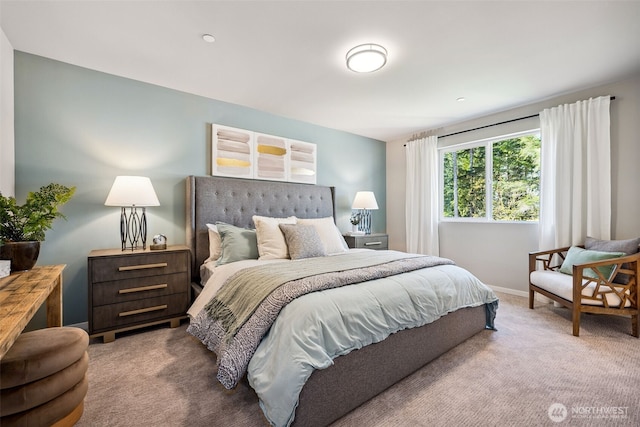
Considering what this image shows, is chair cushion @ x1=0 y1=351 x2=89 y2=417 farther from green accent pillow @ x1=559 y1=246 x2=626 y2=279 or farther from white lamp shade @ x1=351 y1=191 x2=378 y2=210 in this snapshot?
green accent pillow @ x1=559 y1=246 x2=626 y2=279

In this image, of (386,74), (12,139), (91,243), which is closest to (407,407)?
(386,74)

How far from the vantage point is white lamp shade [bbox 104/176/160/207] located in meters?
2.44

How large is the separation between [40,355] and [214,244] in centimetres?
169

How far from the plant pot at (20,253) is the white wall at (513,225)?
182 inches

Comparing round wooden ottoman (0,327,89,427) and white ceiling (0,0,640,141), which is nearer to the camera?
round wooden ottoman (0,327,89,427)

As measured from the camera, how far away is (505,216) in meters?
3.88

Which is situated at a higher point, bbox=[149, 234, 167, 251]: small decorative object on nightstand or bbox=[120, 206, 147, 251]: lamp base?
bbox=[120, 206, 147, 251]: lamp base

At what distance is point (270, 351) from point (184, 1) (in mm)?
2189

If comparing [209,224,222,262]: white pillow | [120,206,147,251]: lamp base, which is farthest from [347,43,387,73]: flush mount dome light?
[120,206,147,251]: lamp base

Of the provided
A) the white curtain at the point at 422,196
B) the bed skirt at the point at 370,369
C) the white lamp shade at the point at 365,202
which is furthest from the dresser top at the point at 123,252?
the white curtain at the point at 422,196

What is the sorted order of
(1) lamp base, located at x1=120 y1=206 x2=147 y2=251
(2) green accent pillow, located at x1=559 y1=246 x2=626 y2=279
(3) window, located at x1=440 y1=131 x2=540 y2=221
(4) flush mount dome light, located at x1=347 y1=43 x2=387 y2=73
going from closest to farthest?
(4) flush mount dome light, located at x1=347 y1=43 x2=387 y2=73 < (2) green accent pillow, located at x1=559 y1=246 x2=626 y2=279 < (1) lamp base, located at x1=120 y1=206 x2=147 y2=251 < (3) window, located at x1=440 y1=131 x2=540 y2=221

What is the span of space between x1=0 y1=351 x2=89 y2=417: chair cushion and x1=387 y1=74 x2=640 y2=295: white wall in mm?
4441

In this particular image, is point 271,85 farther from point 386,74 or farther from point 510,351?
point 510,351

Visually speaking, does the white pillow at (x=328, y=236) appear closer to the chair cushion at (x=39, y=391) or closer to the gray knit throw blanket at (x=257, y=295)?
the gray knit throw blanket at (x=257, y=295)
